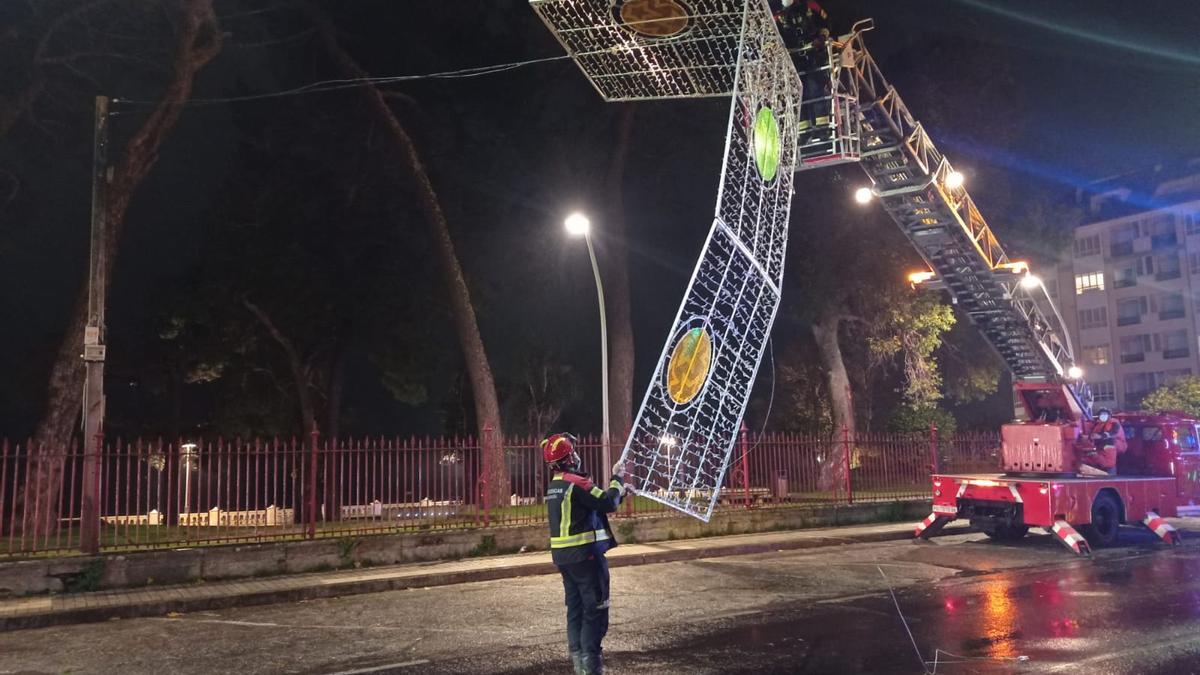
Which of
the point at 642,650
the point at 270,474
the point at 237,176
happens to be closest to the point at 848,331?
the point at 237,176

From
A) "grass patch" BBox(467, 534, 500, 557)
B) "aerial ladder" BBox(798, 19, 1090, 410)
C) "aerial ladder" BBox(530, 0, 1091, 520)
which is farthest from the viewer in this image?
"grass patch" BBox(467, 534, 500, 557)

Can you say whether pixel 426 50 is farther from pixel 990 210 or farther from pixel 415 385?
pixel 990 210

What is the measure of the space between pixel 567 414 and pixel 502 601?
36699mm

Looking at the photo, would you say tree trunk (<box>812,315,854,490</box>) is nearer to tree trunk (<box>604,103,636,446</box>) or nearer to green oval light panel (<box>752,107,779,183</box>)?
tree trunk (<box>604,103,636,446</box>)

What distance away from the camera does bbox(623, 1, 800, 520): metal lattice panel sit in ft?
25.8

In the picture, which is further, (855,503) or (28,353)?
(28,353)

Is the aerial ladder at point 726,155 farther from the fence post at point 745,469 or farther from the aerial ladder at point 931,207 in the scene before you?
the fence post at point 745,469

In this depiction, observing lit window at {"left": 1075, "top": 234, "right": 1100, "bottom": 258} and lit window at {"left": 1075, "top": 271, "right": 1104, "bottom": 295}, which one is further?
lit window at {"left": 1075, "top": 234, "right": 1100, "bottom": 258}

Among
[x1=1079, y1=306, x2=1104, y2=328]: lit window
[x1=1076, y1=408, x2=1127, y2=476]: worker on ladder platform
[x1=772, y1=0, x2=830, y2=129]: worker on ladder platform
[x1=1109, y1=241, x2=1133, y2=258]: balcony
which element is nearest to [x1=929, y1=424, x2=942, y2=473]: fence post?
[x1=1076, y1=408, x2=1127, y2=476]: worker on ladder platform

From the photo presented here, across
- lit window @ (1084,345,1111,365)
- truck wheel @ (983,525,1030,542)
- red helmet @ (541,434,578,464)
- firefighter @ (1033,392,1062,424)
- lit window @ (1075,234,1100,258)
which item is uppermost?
lit window @ (1075,234,1100,258)

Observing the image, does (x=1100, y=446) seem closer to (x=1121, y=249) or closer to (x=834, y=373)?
(x=834, y=373)

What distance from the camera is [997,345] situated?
658 inches

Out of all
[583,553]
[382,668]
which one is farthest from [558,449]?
[382,668]

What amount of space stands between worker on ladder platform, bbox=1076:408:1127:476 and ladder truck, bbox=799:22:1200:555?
0.17 meters
